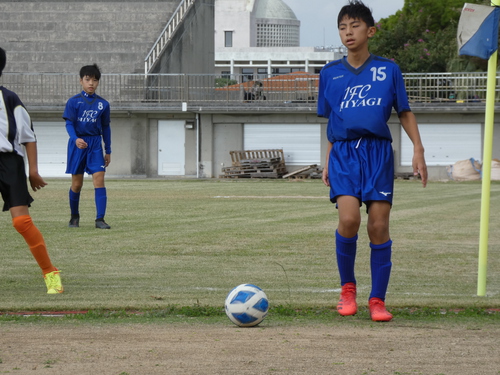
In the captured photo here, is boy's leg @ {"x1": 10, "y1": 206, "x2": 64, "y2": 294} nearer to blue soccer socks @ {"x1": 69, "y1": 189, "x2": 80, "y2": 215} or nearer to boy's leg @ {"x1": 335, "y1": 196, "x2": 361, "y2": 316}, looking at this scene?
boy's leg @ {"x1": 335, "y1": 196, "x2": 361, "y2": 316}

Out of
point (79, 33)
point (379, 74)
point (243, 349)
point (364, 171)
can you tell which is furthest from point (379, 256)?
point (79, 33)

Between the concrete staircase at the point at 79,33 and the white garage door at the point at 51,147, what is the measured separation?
4.18 metres

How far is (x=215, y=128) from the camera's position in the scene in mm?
41000

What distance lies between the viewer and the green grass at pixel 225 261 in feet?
22.4

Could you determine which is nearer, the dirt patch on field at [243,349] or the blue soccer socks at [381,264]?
the dirt patch on field at [243,349]

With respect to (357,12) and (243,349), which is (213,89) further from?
(243,349)

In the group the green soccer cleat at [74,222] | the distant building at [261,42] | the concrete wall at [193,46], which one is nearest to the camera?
the green soccer cleat at [74,222]

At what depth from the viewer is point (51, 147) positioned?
42.1 metres

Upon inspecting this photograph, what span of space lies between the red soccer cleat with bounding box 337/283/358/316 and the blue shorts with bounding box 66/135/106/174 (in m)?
7.41

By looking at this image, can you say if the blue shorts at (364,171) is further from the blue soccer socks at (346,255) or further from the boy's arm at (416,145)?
the blue soccer socks at (346,255)

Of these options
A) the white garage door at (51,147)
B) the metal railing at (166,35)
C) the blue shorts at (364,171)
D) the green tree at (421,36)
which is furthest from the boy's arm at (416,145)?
the green tree at (421,36)

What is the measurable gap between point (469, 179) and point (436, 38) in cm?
2812

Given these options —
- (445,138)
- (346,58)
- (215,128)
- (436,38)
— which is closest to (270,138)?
(215,128)

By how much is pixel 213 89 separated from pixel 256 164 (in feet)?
15.1
